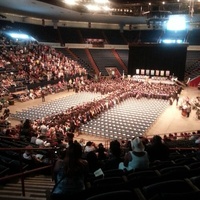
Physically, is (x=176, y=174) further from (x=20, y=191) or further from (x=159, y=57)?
(x=159, y=57)

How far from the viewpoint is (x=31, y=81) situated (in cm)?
2670

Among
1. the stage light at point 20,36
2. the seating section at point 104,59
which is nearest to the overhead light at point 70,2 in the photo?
the stage light at point 20,36

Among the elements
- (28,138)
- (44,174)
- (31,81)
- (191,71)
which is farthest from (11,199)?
(191,71)

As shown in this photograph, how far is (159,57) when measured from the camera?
3678 cm

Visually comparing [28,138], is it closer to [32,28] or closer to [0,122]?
[0,122]

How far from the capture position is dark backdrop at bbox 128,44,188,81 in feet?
116

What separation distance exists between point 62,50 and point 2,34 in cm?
1139

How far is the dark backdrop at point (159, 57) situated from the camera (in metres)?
35.3

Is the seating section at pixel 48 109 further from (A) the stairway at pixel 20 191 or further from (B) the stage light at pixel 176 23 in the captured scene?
(B) the stage light at pixel 176 23

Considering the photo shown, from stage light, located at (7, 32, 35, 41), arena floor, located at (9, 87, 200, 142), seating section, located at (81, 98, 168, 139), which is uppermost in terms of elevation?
stage light, located at (7, 32, 35, 41)

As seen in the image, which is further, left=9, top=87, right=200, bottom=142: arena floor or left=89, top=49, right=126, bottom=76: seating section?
left=89, top=49, right=126, bottom=76: seating section

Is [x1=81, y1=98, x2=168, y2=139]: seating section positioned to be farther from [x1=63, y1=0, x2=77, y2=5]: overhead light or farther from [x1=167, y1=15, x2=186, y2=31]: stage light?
[x1=167, y1=15, x2=186, y2=31]: stage light

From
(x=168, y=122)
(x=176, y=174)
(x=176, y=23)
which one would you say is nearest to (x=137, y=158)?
(x=176, y=174)

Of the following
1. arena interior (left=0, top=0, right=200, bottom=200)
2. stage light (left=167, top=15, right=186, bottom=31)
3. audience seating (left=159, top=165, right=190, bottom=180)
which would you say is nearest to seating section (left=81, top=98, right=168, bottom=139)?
arena interior (left=0, top=0, right=200, bottom=200)
